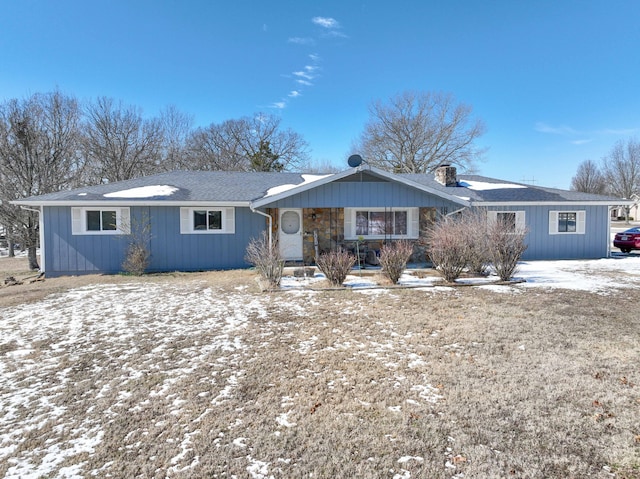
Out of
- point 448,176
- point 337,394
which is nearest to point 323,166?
point 448,176

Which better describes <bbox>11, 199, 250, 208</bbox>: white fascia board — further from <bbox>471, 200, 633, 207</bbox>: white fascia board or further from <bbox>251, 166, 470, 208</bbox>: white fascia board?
<bbox>471, 200, 633, 207</bbox>: white fascia board

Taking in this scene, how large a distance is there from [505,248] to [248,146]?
27488mm

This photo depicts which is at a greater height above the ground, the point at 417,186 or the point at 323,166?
the point at 323,166

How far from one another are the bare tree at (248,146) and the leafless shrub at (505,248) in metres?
23.4

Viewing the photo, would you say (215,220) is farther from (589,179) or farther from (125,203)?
(589,179)

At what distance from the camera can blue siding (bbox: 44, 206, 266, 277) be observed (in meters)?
11.0

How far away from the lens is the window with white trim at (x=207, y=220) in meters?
11.8

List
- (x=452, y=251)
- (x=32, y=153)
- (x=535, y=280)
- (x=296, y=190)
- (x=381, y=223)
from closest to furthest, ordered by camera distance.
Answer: (x=452, y=251) → (x=535, y=280) → (x=296, y=190) → (x=381, y=223) → (x=32, y=153)

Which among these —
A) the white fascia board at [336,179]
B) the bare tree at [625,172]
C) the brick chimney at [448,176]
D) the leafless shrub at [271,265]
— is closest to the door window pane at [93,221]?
the white fascia board at [336,179]

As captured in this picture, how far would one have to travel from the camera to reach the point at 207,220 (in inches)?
468

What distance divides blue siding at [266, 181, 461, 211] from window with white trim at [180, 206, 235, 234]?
6.13 feet

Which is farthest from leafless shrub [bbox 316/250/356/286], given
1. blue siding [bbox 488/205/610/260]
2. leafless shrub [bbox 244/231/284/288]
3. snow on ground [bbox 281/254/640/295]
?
blue siding [bbox 488/205/610/260]

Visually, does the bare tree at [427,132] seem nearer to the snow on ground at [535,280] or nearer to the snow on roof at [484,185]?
the snow on roof at [484,185]

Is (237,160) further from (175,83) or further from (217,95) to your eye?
(175,83)
